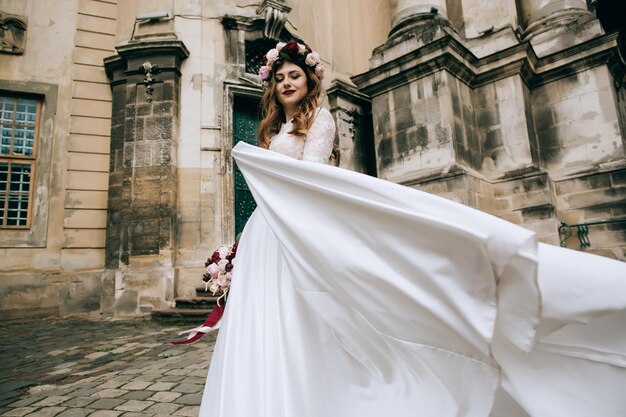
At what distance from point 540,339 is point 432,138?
556cm

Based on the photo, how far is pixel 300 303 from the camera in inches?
58.7

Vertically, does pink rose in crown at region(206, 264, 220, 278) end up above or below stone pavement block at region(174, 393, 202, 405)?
above

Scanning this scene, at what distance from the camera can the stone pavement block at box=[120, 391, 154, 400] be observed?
2.76m

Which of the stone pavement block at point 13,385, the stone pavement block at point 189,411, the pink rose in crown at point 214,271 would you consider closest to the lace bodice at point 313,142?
the pink rose in crown at point 214,271

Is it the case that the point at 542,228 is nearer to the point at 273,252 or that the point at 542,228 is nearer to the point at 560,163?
the point at 560,163

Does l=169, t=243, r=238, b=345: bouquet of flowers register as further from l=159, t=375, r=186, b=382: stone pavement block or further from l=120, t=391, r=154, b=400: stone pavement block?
l=159, t=375, r=186, b=382: stone pavement block

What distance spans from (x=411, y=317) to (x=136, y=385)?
2.84 metres

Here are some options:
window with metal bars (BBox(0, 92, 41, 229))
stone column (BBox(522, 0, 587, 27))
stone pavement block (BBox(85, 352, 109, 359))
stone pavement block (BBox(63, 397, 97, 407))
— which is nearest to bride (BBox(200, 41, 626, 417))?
stone pavement block (BBox(63, 397, 97, 407))

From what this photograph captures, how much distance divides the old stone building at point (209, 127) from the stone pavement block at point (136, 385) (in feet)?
13.2

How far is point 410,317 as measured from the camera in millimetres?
1159

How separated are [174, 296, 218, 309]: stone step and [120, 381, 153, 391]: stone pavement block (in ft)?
10.6

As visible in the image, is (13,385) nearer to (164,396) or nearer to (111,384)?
(111,384)

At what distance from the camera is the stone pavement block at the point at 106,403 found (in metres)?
2.60

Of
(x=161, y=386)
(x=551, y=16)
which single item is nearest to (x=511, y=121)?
(x=551, y=16)
